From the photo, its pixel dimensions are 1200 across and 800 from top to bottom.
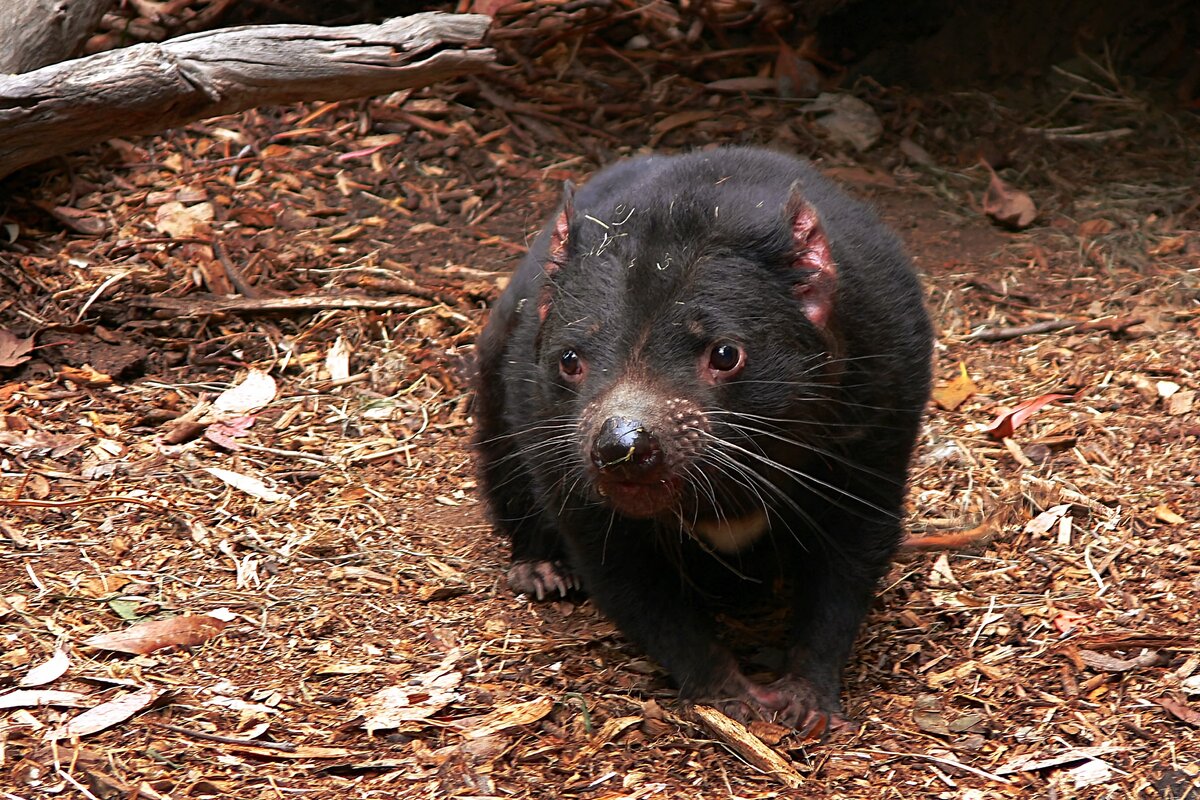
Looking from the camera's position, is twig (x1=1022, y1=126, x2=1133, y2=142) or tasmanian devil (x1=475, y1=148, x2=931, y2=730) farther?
twig (x1=1022, y1=126, x2=1133, y2=142)

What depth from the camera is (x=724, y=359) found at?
341 cm

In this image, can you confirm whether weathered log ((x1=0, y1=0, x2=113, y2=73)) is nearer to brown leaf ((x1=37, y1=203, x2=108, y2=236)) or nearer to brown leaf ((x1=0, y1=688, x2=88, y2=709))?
brown leaf ((x1=37, y1=203, x2=108, y2=236))

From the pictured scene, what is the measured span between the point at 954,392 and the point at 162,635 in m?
3.22

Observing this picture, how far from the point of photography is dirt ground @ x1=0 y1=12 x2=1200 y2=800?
11.6 ft

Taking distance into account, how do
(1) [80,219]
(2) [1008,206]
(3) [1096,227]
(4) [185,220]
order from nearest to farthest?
(1) [80,219], (4) [185,220], (3) [1096,227], (2) [1008,206]

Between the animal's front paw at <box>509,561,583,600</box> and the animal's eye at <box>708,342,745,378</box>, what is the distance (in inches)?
49.9

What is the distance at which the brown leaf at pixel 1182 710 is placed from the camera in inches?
139

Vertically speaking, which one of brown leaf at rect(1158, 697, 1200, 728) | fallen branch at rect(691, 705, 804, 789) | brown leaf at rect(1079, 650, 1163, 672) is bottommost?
brown leaf at rect(1079, 650, 1163, 672)

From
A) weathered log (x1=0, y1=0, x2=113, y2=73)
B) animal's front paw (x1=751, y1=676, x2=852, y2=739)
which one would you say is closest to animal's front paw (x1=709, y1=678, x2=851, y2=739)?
animal's front paw (x1=751, y1=676, x2=852, y2=739)

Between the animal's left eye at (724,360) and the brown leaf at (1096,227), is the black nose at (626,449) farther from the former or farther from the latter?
the brown leaf at (1096,227)

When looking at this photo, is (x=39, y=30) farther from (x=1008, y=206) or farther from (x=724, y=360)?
(x=1008, y=206)

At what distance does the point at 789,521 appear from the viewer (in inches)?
155

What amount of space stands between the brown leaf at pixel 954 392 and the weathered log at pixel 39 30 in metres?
3.86

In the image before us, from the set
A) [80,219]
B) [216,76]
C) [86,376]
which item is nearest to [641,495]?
[216,76]
